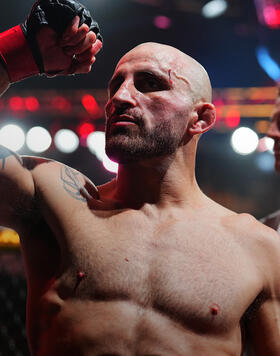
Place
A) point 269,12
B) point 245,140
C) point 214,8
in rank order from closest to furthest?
point 269,12 < point 214,8 < point 245,140

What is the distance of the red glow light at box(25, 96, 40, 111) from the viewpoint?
7.87 m

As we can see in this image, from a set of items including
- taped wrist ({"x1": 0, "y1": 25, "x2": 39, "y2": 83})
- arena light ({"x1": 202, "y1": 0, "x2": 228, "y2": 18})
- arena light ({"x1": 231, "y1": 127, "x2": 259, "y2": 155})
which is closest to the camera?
taped wrist ({"x1": 0, "y1": 25, "x2": 39, "y2": 83})

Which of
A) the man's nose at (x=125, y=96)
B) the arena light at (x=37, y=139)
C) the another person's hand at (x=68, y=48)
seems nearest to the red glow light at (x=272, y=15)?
the man's nose at (x=125, y=96)

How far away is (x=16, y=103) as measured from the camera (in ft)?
26.0

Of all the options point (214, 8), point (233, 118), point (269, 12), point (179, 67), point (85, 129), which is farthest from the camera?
point (85, 129)

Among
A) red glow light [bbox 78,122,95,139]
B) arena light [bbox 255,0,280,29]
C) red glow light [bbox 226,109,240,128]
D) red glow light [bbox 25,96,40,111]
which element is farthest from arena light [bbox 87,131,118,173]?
arena light [bbox 255,0,280,29]

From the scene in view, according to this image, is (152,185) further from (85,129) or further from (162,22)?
(85,129)

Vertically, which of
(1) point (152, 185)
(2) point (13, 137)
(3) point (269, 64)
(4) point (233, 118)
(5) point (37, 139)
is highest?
(3) point (269, 64)

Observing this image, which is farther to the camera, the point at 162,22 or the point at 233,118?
the point at 233,118

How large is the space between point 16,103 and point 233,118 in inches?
149

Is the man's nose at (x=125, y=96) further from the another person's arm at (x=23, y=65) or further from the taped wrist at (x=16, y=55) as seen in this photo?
the taped wrist at (x=16, y=55)

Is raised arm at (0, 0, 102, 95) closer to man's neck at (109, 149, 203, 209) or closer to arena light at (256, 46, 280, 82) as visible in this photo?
man's neck at (109, 149, 203, 209)

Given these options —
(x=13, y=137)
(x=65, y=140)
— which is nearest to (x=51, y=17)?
(x=13, y=137)

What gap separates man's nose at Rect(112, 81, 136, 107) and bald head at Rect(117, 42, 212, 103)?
19 centimetres
